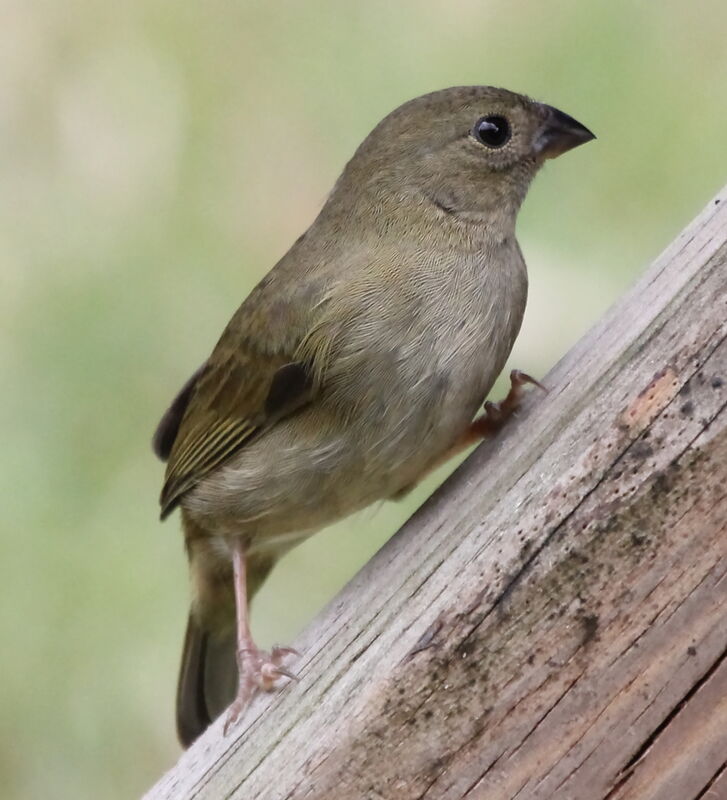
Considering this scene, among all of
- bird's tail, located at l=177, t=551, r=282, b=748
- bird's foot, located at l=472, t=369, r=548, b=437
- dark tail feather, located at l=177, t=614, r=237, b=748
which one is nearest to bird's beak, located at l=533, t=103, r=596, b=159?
bird's foot, located at l=472, t=369, r=548, b=437

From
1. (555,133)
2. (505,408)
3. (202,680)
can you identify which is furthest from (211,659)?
(555,133)

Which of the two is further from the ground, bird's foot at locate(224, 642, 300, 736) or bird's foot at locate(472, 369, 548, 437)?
bird's foot at locate(472, 369, 548, 437)

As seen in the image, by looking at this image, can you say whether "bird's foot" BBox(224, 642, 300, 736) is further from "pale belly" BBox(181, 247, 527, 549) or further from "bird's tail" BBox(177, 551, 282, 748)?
"bird's tail" BBox(177, 551, 282, 748)

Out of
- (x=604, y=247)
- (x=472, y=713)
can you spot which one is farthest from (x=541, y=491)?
(x=604, y=247)

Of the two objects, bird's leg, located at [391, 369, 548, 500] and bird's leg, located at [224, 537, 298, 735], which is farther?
bird's leg, located at [391, 369, 548, 500]

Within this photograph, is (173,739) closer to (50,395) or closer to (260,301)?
(50,395)

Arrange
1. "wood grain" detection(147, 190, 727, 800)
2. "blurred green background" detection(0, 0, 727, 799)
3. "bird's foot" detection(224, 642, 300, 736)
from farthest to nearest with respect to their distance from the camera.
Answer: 1. "blurred green background" detection(0, 0, 727, 799)
2. "bird's foot" detection(224, 642, 300, 736)
3. "wood grain" detection(147, 190, 727, 800)

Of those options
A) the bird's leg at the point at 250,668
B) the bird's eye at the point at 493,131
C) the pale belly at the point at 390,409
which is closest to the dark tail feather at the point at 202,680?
the bird's leg at the point at 250,668
